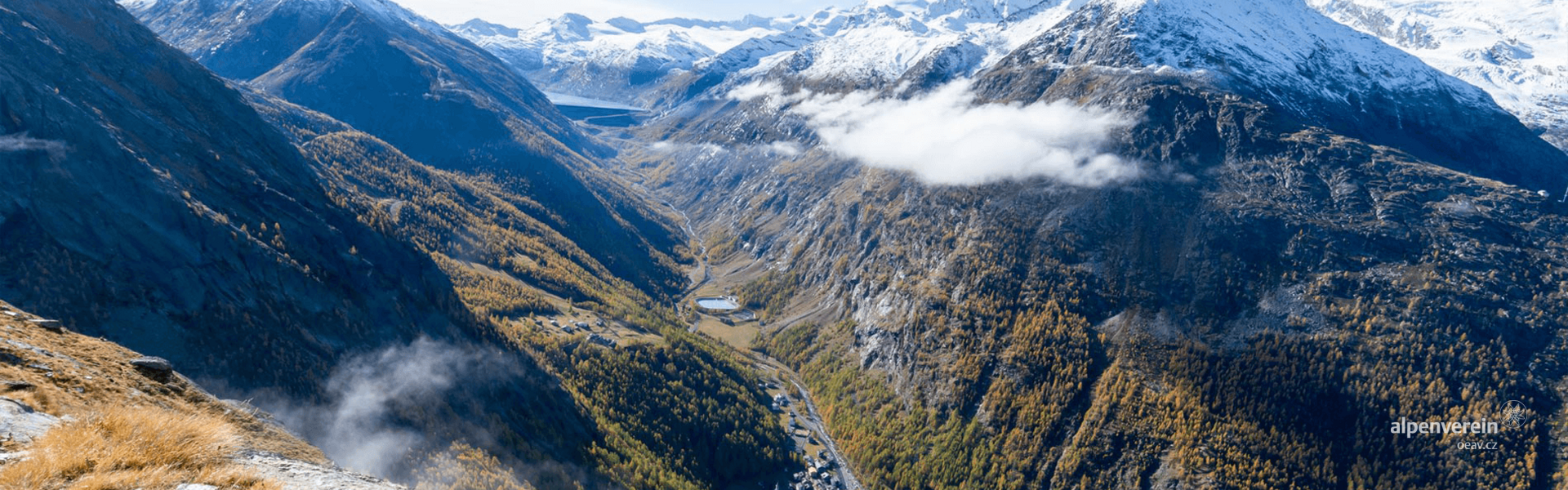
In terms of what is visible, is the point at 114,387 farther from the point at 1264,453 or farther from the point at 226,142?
the point at 1264,453

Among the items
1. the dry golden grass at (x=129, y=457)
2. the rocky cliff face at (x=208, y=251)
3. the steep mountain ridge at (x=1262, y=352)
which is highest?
the dry golden grass at (x=129, y=457)

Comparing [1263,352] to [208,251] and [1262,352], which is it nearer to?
[1262,352]

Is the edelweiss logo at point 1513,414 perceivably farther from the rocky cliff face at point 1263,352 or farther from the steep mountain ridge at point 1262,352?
the steep mountain ridge at point 1262,352

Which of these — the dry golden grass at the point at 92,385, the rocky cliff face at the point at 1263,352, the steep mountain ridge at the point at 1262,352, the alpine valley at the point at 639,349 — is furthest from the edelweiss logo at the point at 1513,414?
the dry golden grass at the point at 92,385

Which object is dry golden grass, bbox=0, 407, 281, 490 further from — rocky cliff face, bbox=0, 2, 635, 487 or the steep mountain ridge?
the steep mountain ridge

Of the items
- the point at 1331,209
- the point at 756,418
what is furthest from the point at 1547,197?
the point at 756,418

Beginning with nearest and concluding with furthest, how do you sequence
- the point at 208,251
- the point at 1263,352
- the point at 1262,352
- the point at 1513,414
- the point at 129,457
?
1. the point at 129,457
2. the point at 208,251
3. the point at 1513,414
4. the point at 1263,352
5. the point at 1262,352

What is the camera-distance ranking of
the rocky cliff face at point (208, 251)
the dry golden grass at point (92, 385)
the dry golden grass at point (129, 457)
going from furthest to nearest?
1. the rocky cliff face at point (208, 251)
2. the dry golden grass at point (92, 385)
3. the dry golden grass at point (129, 457)

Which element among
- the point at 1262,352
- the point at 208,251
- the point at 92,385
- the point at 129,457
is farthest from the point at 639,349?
the point at 1262,352

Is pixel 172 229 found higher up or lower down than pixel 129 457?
lower down
